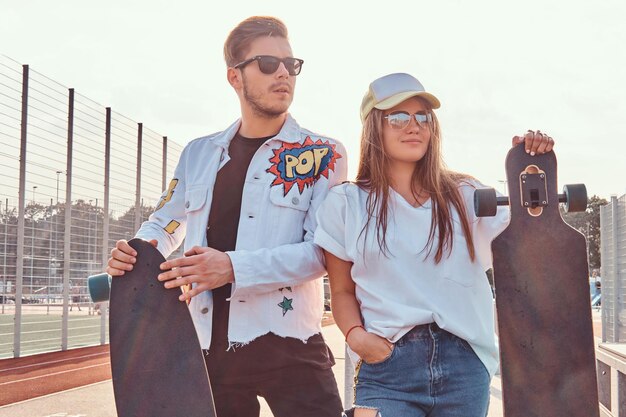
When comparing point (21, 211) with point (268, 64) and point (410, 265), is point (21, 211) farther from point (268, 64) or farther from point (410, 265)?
point (410, 265)

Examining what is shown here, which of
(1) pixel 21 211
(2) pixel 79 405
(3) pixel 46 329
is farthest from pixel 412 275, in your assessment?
(3) pixel 46 329

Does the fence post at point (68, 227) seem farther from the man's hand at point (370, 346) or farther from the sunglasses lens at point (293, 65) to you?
the man's hand at point (370, 346)

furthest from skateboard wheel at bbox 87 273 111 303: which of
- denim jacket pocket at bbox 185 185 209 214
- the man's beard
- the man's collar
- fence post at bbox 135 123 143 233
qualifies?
fence post at bbox 135 123 143 233

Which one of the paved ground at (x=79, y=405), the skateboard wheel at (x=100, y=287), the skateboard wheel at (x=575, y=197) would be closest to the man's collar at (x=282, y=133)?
the skateboard wheel at (x=100, y=287)

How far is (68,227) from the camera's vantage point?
1138 cm

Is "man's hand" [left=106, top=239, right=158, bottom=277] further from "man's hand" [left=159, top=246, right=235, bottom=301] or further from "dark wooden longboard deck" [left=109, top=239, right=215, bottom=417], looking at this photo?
"man's hand" [left=159, top=246, right=235, bottom=301]

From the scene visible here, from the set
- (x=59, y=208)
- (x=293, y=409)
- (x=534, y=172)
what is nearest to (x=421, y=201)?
(x=534, y=172)

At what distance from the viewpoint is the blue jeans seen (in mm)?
2078

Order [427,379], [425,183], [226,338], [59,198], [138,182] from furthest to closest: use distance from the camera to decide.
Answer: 1. [138,182]
2. [59,198]
3. [226,338]
4. [425,183]
5. [427,379]

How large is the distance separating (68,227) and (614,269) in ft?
27.7

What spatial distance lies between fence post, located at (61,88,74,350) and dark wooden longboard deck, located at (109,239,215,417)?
917 centimetres

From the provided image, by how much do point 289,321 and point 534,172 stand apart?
963mm

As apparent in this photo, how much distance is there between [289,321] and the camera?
245 centimetres

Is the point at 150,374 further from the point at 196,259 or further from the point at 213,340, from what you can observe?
the point at 196,259
